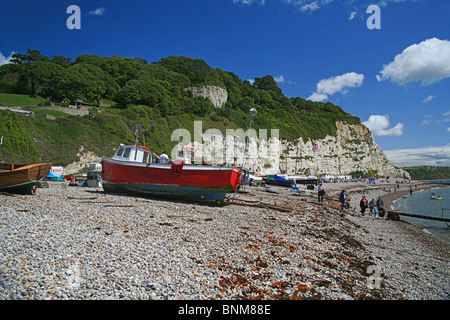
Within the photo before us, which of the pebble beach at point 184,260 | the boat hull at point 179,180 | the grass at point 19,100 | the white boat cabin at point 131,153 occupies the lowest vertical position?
the pebble beach at point 184,260

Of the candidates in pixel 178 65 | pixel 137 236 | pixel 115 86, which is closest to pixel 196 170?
pixel 137 236

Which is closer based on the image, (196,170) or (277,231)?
(277,231)

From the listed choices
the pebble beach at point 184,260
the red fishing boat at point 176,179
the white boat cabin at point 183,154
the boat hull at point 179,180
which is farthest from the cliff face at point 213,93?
the pebble beach at point 184,260

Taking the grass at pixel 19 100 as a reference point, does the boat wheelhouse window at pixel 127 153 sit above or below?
below

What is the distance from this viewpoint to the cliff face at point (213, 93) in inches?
3307

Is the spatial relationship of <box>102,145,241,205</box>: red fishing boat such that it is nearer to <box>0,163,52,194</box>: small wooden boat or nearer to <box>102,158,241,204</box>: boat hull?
<box>102,158,241,204</box>: boat hull

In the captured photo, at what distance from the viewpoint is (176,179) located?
1389 cm

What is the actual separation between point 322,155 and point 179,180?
8966 centimetres

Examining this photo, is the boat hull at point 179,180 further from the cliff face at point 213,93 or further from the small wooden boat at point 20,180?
the cliff face at point 213,93

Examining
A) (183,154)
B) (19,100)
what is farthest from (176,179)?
(19,100)

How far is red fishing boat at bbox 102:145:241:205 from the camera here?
13609 mm
